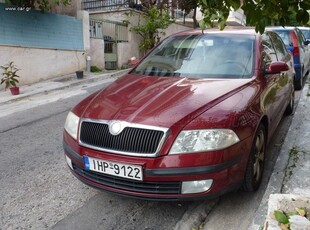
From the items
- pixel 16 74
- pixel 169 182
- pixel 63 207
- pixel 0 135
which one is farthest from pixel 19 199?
pixel 16 74

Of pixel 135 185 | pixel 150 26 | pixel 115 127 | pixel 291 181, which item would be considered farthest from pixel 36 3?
pixel 291 181

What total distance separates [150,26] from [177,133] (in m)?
13.0

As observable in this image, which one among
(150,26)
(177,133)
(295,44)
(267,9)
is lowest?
(177,133)


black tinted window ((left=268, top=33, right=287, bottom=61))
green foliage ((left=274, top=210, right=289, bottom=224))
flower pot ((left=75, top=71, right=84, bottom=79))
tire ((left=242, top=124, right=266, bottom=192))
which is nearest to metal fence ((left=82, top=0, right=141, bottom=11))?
flower pot ((left=75, top=71, right=84, bottom=79))

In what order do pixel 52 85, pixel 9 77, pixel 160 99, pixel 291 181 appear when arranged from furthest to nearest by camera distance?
pixel 52 85
pixel 9 77
pixel 291 181
pixel 160 99

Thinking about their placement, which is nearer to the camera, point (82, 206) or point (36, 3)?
point (82, 206)

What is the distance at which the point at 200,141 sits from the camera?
2557 millimetres

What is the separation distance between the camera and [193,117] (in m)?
2.67

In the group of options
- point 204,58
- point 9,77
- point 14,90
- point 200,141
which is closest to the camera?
point 200,141

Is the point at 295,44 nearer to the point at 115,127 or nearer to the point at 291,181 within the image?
the point at 291,181

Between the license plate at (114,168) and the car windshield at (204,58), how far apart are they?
1.44 meters

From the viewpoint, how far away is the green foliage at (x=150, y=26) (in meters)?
14.8

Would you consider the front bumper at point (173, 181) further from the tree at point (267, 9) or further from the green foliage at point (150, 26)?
the green foliage at point (150, 26)

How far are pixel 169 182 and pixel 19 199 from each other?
1701mm
